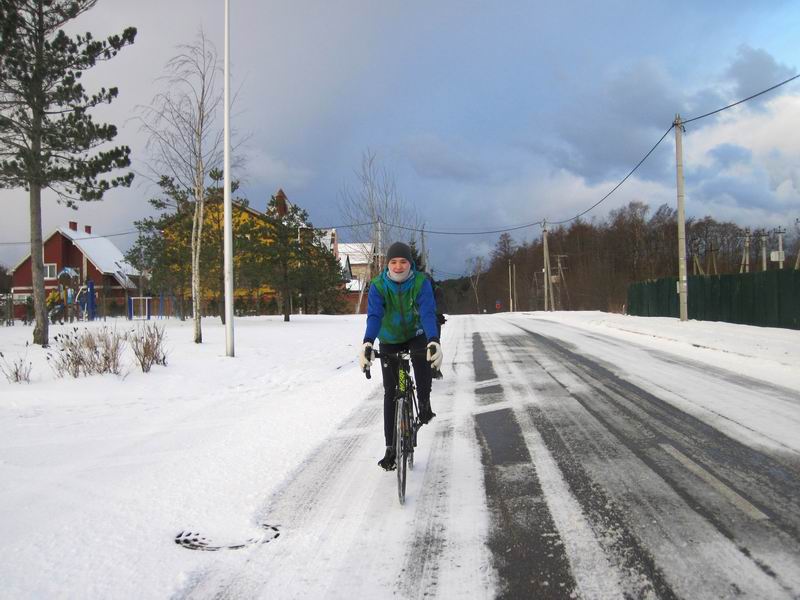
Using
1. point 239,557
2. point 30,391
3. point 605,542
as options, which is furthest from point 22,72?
point 605,542

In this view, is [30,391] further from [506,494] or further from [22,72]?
[22,72]

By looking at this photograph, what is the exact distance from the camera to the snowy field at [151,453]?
3.40m

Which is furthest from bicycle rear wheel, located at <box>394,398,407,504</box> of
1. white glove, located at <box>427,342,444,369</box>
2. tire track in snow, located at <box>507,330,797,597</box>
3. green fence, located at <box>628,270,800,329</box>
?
green fence, located at <box>628,270,800,329</box>

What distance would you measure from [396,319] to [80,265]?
58.4 m

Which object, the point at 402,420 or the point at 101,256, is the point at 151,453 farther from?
the point at 101,256

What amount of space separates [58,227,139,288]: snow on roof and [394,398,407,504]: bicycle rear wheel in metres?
53.4

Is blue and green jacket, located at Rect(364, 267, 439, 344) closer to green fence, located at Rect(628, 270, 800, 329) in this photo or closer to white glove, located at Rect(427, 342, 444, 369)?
white glove, located at Rect(427, 342, 444, 369)

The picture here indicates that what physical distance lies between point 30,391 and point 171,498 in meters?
5.43

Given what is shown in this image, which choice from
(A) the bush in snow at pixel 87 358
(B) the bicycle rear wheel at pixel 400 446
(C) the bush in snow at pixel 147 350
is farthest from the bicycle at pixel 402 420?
(C) the bush in snow at pixel 147 350

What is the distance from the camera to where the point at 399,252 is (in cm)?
465

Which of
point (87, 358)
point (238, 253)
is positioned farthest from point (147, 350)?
point (238, 253)

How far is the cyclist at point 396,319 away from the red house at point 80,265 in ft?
174

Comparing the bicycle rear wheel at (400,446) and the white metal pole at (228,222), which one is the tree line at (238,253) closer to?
the white metal pole at (228,222)

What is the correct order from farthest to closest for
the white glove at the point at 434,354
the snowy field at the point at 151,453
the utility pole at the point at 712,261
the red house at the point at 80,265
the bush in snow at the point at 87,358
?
the red house at the point at 80,265 → the utility pole at the point at 712,261 → the bush in snow at the point at 87,358 → the white glove at the point at 434,354 → the snowy field at the point at 151,453
